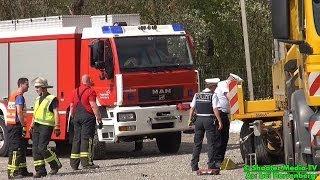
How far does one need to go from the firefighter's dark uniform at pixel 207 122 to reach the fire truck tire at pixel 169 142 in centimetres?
486

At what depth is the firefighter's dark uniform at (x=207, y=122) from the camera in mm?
14656

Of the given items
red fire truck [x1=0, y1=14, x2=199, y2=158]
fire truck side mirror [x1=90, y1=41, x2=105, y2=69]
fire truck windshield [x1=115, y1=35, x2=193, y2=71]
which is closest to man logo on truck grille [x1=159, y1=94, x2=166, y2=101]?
red fire truck [x1=0, y1=14, x2=199, y2=158]

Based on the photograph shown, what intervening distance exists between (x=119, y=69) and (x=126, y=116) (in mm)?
1054

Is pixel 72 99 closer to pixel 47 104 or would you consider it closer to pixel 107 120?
pixel 107 120

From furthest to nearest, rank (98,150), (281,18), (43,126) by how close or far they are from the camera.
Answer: (98,150) < (43,126) < (281,18)

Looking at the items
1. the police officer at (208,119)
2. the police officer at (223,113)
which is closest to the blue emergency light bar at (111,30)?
the police officer at (223,113)

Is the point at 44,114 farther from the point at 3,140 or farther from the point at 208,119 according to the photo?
the point at 3,140

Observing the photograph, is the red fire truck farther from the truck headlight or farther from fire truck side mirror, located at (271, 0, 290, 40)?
fire truck side mirror, located at (271, 0, 290, 40)

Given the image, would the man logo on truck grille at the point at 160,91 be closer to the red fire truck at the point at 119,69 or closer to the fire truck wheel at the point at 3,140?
the red fire truck at the point at 119,69

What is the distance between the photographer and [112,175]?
1527 cm

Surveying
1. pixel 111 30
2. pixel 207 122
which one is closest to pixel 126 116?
pixel 111 30

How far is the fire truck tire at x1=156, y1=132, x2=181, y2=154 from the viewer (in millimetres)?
19875

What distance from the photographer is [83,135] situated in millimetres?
16438

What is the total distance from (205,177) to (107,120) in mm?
4604
